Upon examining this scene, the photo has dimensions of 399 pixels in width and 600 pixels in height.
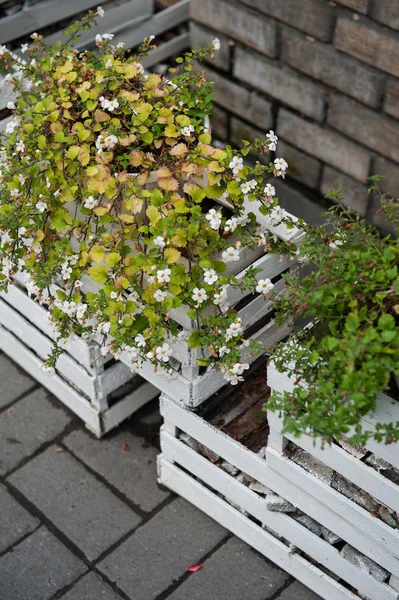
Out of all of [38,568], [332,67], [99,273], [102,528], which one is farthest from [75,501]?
[332,67]

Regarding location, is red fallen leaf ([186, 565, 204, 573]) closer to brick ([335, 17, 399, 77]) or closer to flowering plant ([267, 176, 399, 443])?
flowering plant ([267, 176, 399, 443])

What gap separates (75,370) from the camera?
3029 millimetres

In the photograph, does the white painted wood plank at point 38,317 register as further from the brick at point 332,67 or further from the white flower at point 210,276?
the brick at point 332,67

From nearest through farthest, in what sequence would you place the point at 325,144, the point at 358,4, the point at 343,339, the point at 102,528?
the point at 343,339
the point at 102,528
the point at 358,4
the point at 325,144

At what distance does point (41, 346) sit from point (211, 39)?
1916mm

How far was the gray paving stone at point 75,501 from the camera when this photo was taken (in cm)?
291

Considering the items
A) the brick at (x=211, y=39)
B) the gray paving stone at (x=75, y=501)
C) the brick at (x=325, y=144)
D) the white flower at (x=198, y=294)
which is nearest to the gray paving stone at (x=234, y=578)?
the gray paving stone at (x=75, y=501)

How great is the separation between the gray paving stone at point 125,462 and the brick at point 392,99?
176 cm

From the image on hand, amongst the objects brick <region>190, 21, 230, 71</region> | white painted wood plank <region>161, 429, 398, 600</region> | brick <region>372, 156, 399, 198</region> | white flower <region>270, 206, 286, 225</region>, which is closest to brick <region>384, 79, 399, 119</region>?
brick <region>372, 156, 399, 198</region>

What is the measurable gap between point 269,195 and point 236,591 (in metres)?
1.39

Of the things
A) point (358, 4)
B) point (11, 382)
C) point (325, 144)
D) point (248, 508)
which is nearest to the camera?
point (248, 508)

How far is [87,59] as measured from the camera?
2662mm

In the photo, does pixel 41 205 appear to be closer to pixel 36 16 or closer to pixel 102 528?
pixel 102 528

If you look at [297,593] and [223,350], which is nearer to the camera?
[223,350]
